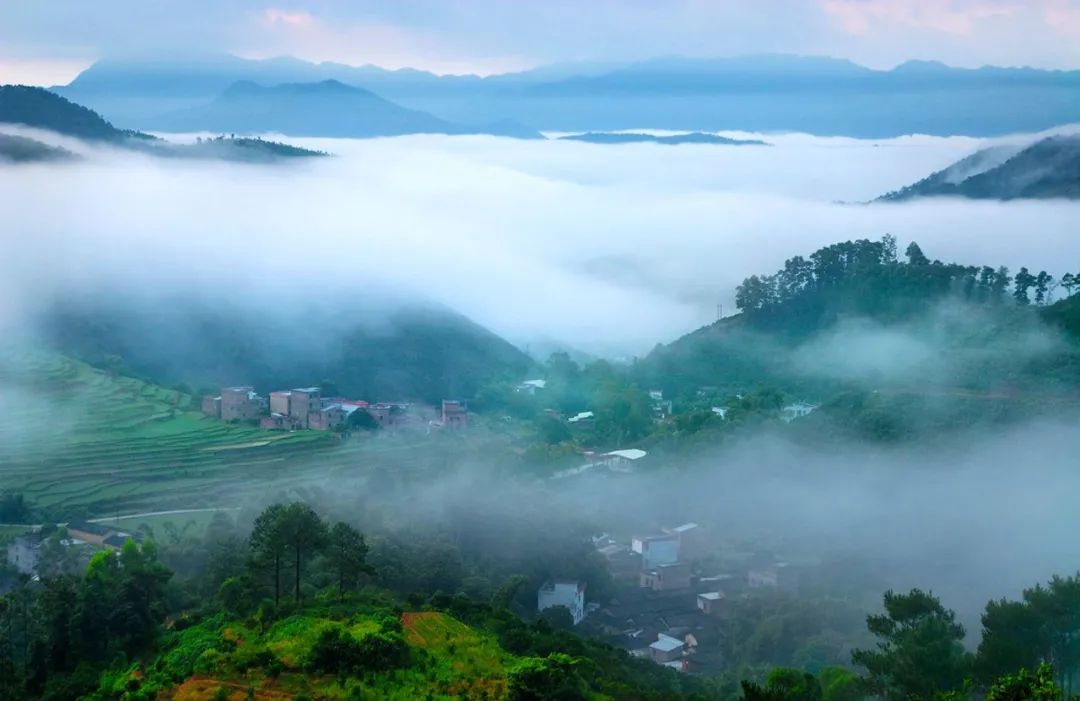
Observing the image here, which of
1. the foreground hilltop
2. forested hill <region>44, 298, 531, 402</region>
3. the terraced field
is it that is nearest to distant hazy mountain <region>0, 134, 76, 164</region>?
the foreground hilltop

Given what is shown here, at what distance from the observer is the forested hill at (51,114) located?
121 feet

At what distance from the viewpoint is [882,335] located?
29.0m

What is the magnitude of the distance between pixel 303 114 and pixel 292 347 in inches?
964

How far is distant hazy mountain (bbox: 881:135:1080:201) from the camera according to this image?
112 ft

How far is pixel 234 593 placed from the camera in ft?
40.7

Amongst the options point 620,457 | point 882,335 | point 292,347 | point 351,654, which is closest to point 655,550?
point 620,457

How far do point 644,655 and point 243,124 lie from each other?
39.3 metres

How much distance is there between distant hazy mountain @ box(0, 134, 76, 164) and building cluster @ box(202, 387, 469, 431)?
1264 cm

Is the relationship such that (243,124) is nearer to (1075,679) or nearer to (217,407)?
(217,407)

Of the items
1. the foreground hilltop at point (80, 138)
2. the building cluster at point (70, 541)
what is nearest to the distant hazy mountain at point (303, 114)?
the foreground hilltop at point (80, 138)

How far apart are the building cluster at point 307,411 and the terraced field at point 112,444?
613 millimetres

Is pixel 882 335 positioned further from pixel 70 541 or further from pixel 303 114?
pixel 303 114

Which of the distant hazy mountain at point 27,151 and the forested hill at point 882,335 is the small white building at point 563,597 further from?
the distant hazy mountain at point 27,151

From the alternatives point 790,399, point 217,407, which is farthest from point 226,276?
point 790,399
